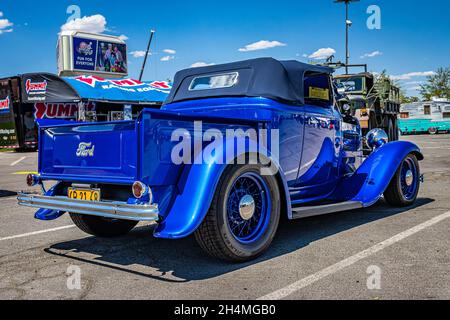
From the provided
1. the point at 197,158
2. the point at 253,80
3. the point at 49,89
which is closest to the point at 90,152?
the point at 197,158

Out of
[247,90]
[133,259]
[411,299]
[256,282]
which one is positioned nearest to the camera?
[411,299]

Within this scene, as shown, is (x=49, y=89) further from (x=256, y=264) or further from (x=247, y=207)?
(x=256, y=264)

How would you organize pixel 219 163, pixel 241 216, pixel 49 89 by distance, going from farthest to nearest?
pixel 49 89
pixel 241 216
pixel 219 163

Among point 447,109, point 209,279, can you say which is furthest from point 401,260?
point 447,109

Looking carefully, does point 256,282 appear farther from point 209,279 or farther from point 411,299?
point 411,299

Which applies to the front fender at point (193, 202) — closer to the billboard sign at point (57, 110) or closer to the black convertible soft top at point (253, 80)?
the black convertible soft top at point (253, 80)

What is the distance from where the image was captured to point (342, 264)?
3797mm

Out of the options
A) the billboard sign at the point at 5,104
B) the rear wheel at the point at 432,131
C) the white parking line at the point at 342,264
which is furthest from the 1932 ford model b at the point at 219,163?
the rear wheel at the point at 432,131

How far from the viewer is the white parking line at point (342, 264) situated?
3.16 metres

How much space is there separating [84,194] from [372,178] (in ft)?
11.5

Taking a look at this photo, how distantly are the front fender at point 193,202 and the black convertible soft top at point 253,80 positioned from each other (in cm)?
150

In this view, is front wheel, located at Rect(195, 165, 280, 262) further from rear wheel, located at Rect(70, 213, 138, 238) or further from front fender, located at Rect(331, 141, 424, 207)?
front fender, located at Rect(331, 141, 424, 207)

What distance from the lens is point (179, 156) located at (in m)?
3.74

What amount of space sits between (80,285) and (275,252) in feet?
5.77
